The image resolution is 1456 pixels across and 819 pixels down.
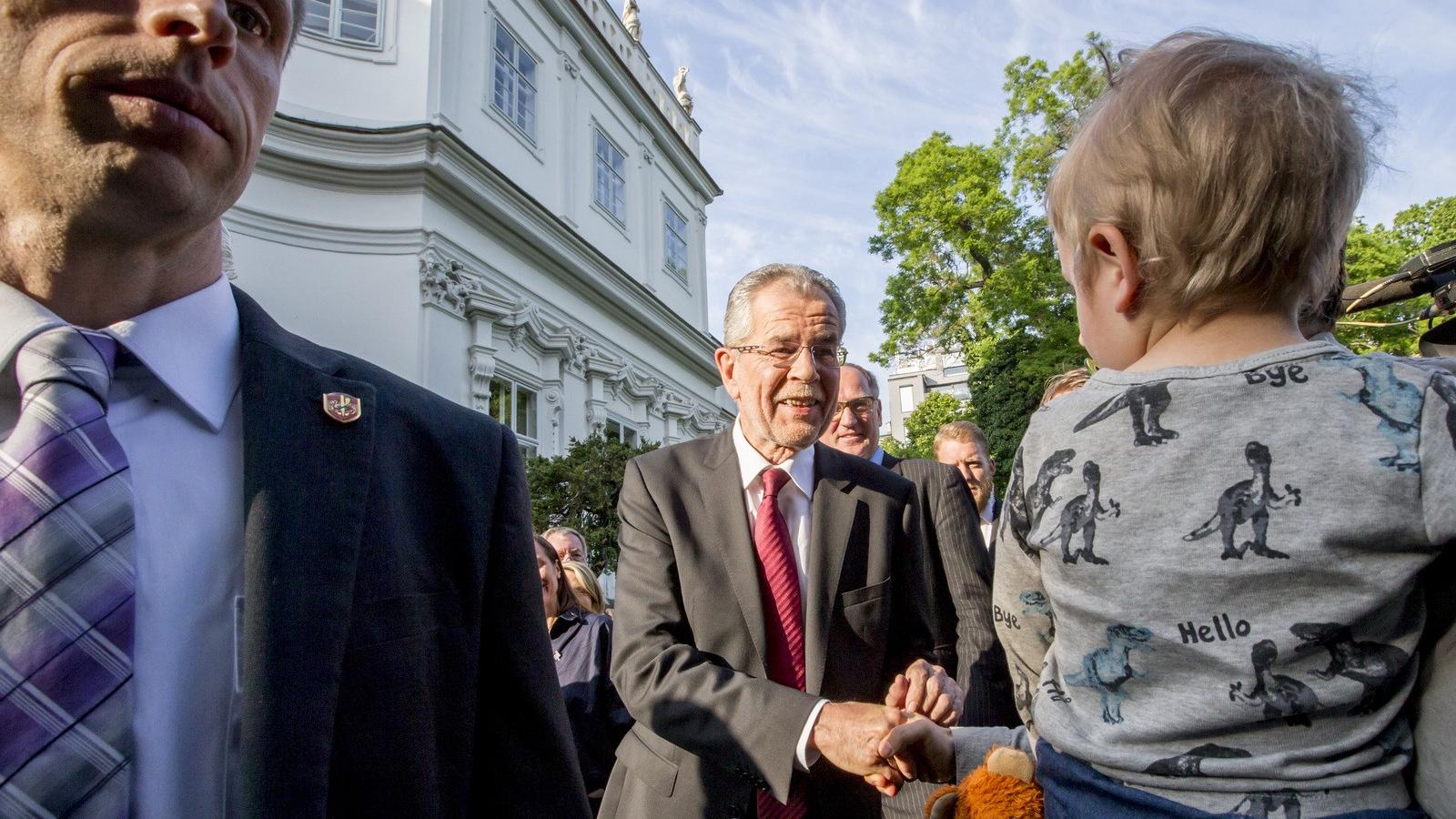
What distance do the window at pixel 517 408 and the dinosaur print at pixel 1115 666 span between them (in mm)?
13394

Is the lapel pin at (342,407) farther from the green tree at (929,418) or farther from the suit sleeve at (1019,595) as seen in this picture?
the green tree at (929,418)

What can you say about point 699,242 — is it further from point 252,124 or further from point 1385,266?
point 252,124

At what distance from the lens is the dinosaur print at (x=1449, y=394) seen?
1043 millimetres

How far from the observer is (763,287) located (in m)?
2.82

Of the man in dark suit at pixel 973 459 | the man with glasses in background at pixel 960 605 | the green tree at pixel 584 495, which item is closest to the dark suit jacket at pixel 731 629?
the man with glasses in background at pixel 960 605

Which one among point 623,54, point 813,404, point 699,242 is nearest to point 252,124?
point 813,404

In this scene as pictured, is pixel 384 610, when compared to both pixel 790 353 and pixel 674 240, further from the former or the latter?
pixel 674 240

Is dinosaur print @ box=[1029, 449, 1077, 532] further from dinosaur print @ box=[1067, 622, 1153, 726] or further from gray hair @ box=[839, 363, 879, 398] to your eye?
gray hair @ box=[839, 363, 879, 398]

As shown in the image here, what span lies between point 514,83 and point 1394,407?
16.9 metres

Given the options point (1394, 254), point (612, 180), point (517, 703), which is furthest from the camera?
point (1394, 254)

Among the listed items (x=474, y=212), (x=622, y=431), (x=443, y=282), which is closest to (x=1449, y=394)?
(x=443, y=282)

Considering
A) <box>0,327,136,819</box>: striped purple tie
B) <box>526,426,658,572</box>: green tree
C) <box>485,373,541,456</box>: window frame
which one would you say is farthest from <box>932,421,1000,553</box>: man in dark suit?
<box>485,373,541,456</box>: window frame

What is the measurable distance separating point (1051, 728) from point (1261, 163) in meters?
0.87

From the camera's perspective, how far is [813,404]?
8.63 ft
